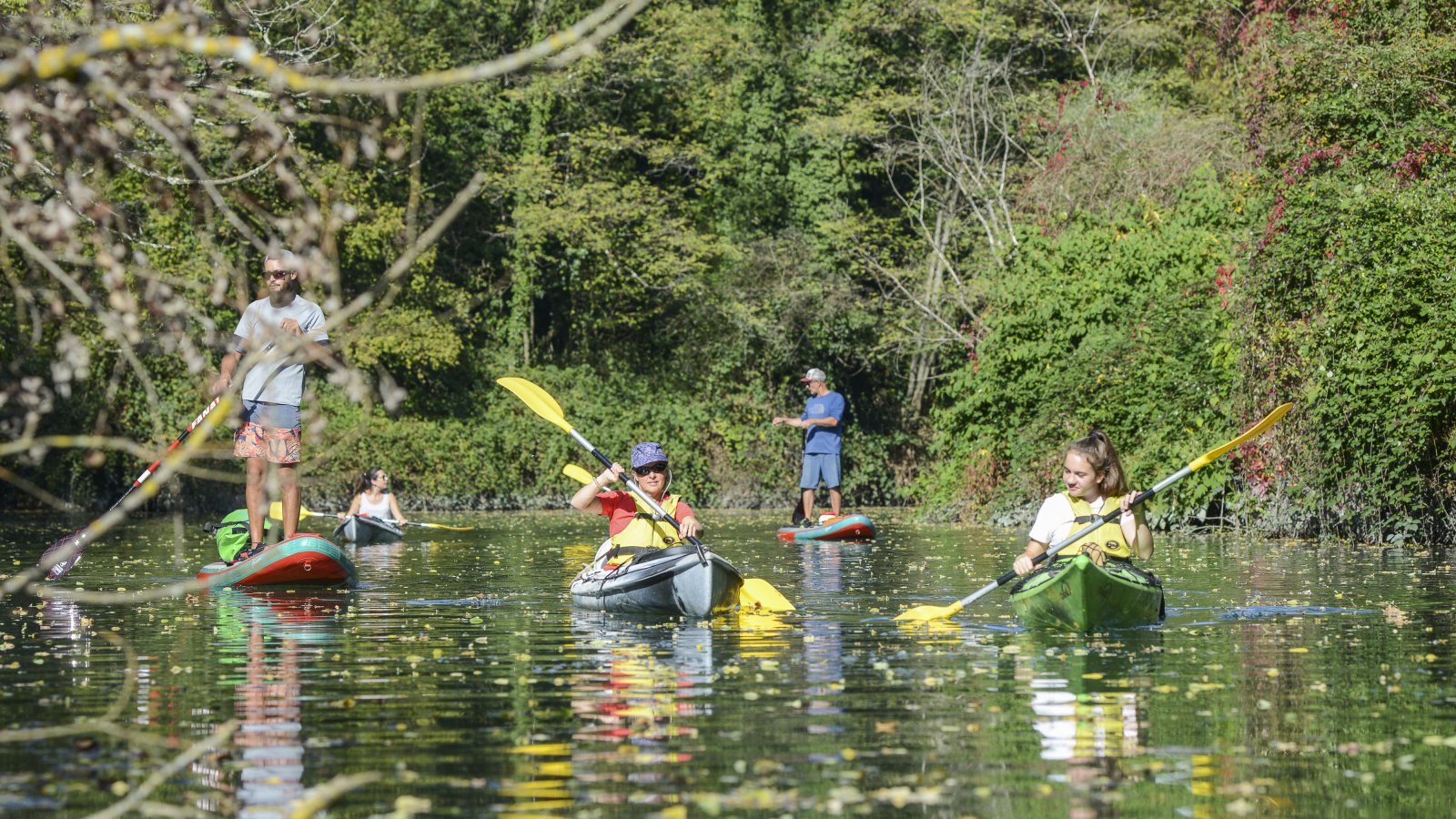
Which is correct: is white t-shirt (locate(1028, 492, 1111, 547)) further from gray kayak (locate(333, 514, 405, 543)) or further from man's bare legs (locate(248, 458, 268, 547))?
gray kayak (locate(333, 514, 405, 543))

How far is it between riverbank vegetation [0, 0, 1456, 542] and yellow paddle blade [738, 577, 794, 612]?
20.0ft

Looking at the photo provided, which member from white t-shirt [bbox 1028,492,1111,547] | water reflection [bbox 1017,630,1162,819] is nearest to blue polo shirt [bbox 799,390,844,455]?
white t-shirt [bbox 1028,492,1111,547]

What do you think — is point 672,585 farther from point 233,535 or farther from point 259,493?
point 233,535

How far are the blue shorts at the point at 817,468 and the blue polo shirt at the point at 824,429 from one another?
0.06m

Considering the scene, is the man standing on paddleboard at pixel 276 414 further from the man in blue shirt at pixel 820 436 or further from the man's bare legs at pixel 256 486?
the man in blue shirt at pixel 820 436

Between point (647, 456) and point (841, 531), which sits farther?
point (841, 531)

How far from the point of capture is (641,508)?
33.1 ft

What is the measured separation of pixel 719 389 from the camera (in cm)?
3216

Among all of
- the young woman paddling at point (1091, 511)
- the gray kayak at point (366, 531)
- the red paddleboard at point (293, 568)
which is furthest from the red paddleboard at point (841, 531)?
the young woman paddling at point (1091, 511)

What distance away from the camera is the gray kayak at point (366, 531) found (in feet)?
57.0

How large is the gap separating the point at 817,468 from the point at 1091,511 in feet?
33.1

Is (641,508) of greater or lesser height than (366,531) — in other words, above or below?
above

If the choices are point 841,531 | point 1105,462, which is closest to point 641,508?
point 1105,462

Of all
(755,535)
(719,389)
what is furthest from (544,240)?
(755,535)
